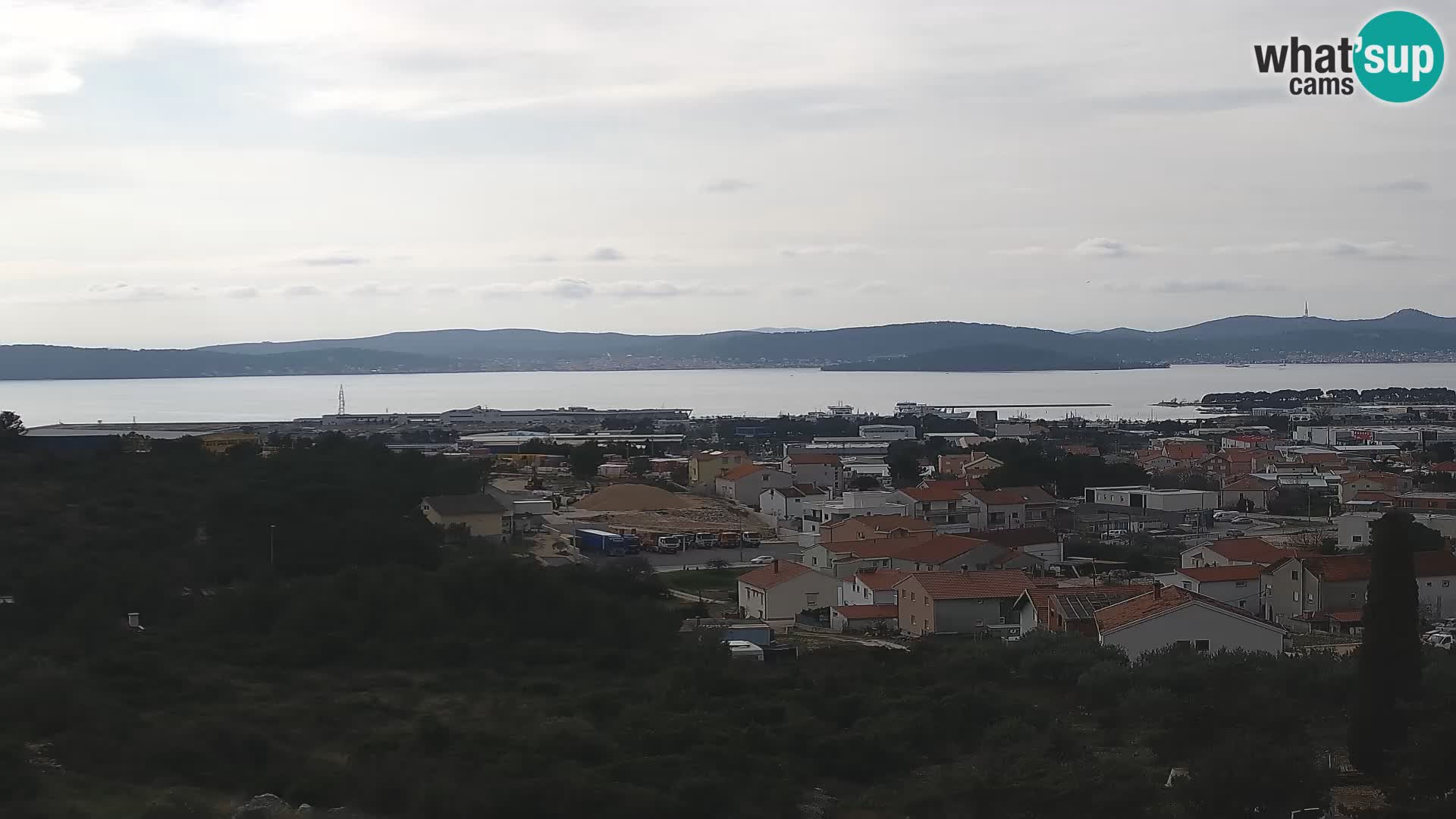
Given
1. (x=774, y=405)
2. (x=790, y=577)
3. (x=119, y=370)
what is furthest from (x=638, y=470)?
(x=119, y=370)

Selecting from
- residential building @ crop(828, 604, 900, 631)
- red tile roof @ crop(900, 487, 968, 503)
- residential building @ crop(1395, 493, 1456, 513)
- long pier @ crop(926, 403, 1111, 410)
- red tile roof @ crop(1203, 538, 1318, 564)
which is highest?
long pier @ crop(926, 403, 1111, 410)

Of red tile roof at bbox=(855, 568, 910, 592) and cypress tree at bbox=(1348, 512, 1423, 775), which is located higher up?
cypress tree at bbox=(1348, 512, 1423, 775)

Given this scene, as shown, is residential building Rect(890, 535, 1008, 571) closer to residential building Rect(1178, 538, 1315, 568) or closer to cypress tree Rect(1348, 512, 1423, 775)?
residential building Rect(1178, 538, 1315, 568)

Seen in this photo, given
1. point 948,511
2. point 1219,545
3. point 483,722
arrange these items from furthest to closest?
point 948,511, point 1219,545, point 483,722

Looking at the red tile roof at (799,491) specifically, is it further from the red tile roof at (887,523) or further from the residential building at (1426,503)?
the residential building at (1426,503)

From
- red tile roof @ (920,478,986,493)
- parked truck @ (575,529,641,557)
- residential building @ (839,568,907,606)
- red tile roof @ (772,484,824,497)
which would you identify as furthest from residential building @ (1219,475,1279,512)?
residential building @ (839,568,907,606)

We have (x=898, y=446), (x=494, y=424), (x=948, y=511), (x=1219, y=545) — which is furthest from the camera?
(x=494, y=424)

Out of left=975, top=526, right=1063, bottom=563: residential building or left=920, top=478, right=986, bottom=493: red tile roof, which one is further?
left=920, top=478, right=986, bottom=493: red tile roof

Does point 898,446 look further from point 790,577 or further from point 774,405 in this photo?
point 774,405
